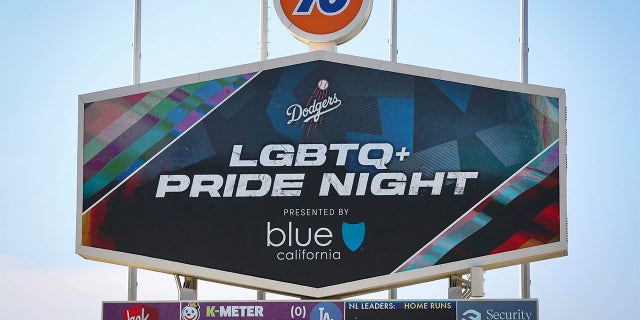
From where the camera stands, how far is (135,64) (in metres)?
37.3

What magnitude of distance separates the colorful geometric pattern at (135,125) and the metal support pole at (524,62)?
6842 millimetres

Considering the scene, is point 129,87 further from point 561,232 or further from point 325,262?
point 561,232

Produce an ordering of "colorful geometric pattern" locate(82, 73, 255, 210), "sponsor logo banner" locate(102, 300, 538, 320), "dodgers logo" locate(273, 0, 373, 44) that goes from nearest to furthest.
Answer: "sponsor logo banner" locate(102, 300, 538, 320)
"colorful geometric pattern" locate(82, 73, 255, 210)
"dodgers logo" locate(273, 0, 373, 44)

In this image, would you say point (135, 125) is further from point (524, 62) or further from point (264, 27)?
point (524, 62)

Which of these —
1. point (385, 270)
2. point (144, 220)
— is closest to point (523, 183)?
point (385, 270)

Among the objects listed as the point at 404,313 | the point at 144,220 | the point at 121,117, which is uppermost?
the point at 121,117

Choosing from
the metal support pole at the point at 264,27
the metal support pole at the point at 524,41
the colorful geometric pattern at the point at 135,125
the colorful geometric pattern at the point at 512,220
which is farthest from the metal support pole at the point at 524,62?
the colorful geometric pattern at the point at 135,125

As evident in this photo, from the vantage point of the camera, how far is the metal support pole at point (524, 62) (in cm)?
3509

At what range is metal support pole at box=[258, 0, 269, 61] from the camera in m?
36.2

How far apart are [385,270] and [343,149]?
283 centimetres

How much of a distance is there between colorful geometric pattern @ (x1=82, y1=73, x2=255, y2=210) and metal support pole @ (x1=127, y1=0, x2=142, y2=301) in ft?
7.76

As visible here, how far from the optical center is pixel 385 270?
33.2 m

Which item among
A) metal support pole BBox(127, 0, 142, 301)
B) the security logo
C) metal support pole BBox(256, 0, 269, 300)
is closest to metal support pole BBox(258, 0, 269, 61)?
metal support pole BBox(256, 0, 269, 300)

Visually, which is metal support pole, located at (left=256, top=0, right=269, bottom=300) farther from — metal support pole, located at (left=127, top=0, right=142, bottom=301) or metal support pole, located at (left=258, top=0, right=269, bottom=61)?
metal support pole, located at (left=127, top=0, right=142, bottom=301)
